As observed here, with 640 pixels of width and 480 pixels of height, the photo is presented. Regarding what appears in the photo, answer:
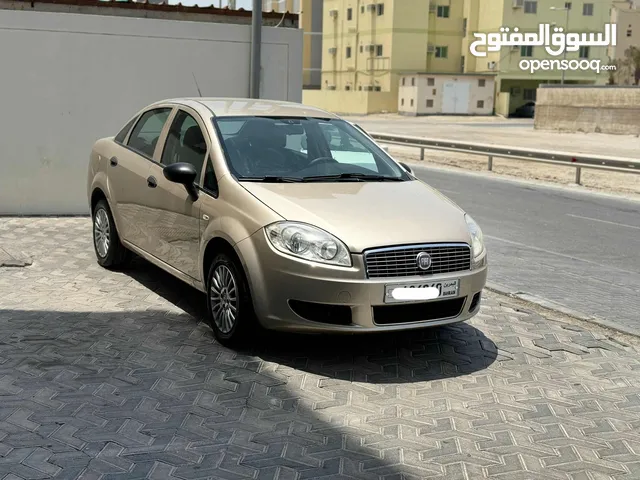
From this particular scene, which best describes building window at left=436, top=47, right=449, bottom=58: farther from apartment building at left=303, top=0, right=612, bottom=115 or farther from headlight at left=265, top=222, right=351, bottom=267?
headlight at left=265, top=222, right=351, bottom=267

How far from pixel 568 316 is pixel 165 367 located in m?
3.51

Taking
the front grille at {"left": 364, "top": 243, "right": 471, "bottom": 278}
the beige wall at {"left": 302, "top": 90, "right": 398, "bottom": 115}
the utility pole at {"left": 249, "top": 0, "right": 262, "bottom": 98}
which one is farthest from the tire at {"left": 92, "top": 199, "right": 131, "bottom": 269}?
the beige wall at {"left": 302, "top": 90, "right": 398, "bottom": 115}

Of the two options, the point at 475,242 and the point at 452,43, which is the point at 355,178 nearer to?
the point at 475,242

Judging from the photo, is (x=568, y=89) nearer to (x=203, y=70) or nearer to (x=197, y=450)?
(x=203, y=70)

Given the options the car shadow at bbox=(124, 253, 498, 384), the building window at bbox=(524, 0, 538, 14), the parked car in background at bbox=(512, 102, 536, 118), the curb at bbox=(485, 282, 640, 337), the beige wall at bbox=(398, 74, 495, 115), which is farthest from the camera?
the building window at bbox=(524, 0, 538, 14)

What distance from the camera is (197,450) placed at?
4.24m

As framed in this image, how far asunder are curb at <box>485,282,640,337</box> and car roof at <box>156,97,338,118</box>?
91.7 inches

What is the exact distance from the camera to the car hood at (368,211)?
17.7 ft

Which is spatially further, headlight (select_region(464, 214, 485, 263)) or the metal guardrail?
the metal guardrail

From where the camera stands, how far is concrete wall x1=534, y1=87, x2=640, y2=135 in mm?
46906

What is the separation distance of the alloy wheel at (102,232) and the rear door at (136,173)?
0.38m

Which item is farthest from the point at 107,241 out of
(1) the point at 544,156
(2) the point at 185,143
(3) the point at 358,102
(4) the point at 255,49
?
(3) the point at 358,102
